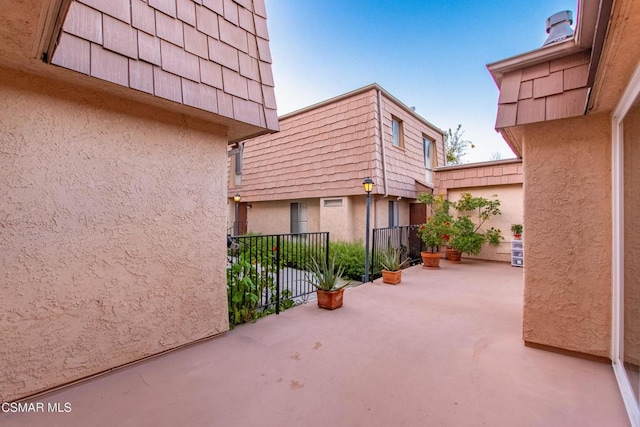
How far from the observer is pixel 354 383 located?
2.16 m

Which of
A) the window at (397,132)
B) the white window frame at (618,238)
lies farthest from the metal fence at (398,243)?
the white window frame at (618,238)

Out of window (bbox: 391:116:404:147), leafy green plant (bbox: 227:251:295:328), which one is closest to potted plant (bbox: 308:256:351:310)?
leafy green plant (bbox: 227:251:295:328)

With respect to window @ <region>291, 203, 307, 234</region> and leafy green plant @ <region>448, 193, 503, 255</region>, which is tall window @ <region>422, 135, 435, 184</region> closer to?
leafy green plant @ <region>448, 193, 503, 255</region>

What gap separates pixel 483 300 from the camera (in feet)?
14.2

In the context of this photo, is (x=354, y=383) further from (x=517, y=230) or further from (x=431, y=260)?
(x=517, y=230)

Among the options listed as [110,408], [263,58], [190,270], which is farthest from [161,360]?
[263,58]

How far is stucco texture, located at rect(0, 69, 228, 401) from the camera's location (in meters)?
1.93

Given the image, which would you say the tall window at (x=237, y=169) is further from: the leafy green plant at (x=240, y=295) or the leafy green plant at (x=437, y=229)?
the leafy green plant at (x=240, y=295)

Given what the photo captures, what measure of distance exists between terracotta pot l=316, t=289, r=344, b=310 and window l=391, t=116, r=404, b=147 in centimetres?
597

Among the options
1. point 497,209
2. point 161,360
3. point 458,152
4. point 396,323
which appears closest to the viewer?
point 161,360

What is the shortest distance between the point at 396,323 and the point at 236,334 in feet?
6.36

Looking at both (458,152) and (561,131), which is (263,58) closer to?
(561,131)

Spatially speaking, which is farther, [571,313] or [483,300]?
[483,300]

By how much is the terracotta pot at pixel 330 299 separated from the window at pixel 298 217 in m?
5.48
